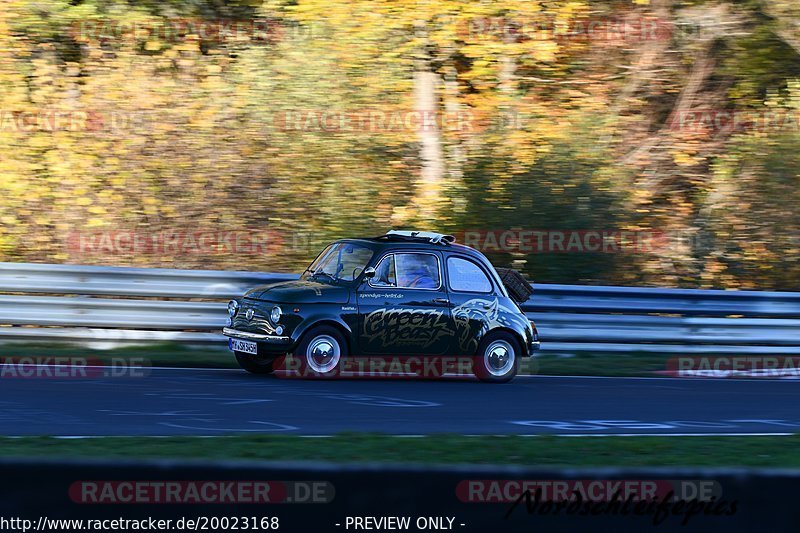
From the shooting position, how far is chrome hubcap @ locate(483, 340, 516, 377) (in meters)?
13.5

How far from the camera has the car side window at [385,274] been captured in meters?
13.0

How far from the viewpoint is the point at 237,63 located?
20781mm

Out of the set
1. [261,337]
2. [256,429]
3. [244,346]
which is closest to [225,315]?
[244,346]

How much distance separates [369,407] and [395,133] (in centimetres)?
1010

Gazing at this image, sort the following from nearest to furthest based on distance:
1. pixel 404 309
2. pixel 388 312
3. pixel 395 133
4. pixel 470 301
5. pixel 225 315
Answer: pixel 388 312 → pixel 404 309 → pixel 470 301 → pixel 225 315 → pixel 395 133

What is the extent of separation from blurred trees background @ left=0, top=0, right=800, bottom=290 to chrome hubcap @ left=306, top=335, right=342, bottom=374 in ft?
18.0

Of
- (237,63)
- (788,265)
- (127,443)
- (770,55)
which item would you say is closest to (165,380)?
(127,443)

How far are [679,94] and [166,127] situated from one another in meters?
11.6

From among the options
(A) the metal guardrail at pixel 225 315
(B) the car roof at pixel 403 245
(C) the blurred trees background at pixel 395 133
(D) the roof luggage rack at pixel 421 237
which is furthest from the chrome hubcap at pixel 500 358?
(C) the blurred trees background at pixel 395 133

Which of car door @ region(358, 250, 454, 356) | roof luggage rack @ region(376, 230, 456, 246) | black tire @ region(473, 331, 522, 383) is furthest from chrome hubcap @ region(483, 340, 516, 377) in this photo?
roof luggage rack @ region(376, 230, 456, 246)

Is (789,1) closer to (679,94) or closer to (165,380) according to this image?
(679,94)

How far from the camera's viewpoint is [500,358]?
13.5 m

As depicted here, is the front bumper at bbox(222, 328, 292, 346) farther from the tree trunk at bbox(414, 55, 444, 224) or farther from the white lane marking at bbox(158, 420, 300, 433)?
the tree trunk at bbox(414, 55, 444, 224)

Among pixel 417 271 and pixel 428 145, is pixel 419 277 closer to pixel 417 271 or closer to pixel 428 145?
pixel 417 271
